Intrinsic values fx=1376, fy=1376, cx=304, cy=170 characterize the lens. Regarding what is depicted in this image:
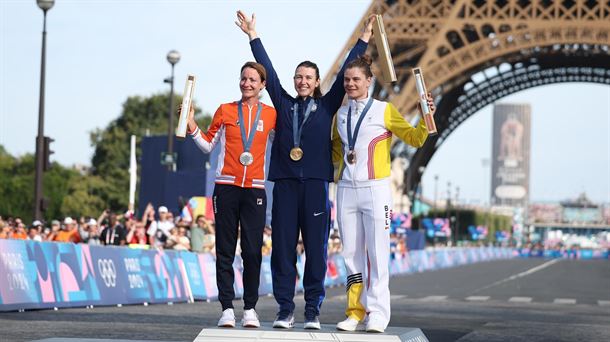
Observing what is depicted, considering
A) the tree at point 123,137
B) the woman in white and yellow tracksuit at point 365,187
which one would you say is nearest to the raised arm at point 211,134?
the woman in white and yellow tracksuit at point 365,187

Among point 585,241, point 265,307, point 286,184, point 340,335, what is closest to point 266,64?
point 286,184

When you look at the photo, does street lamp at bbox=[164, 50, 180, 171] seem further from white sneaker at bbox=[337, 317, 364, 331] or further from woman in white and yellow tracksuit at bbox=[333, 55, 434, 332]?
white sneaker at bbox=[337, 317, 364, 331]

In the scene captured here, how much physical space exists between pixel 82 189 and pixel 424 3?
33.1 m

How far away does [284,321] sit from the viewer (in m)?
8.72

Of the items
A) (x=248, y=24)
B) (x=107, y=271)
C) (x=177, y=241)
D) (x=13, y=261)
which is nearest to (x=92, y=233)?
(x=177, y=241)

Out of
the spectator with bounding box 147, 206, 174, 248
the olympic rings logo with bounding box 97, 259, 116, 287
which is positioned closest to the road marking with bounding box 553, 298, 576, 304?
the spectator with bounding box 147, 206, 174, 248

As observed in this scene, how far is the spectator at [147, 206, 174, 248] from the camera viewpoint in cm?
2297

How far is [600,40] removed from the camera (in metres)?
54.1

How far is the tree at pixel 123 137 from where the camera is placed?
7962 centimetres

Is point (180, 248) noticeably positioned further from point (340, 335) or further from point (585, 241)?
point (585, 241)

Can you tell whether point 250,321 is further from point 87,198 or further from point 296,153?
point 87,198

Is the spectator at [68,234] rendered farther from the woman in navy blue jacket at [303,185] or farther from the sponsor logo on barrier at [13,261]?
the woman in navy blue jacket at [303,185]

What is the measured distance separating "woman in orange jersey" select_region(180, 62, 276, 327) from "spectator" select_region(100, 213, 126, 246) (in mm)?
12384

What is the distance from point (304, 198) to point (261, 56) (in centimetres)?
112
